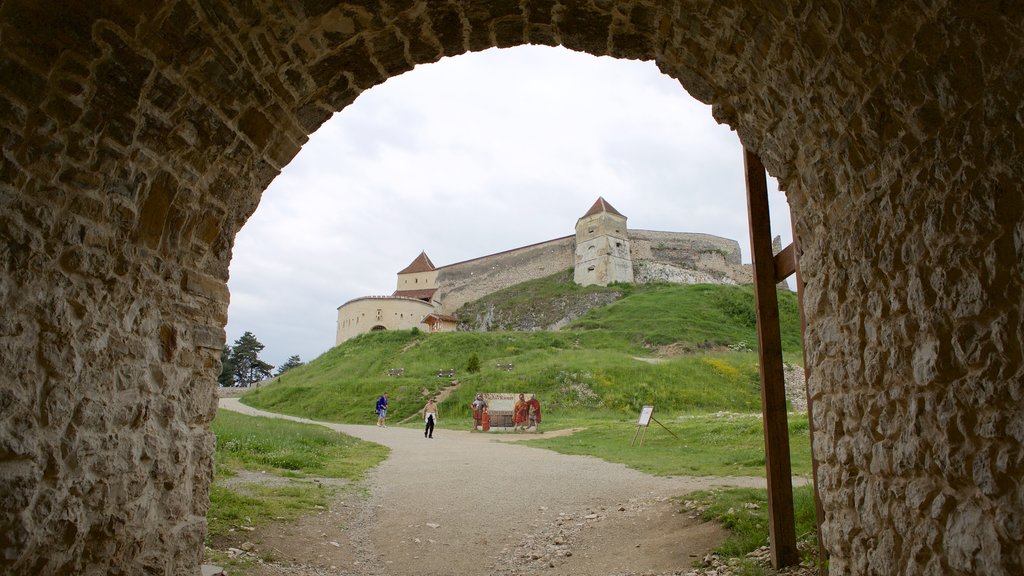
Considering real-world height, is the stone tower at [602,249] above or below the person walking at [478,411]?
above

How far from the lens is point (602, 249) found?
57844mm

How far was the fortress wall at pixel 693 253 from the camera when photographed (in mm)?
62125

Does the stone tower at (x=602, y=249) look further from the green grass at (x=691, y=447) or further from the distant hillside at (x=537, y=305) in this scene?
A: the green grass at (x=691, y=447)

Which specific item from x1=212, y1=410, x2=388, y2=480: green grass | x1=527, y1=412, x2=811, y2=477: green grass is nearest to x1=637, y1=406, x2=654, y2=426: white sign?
x1=527, y1=412, x2=811, y2=477: green grass

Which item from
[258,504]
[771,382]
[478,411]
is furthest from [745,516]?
[478,411]

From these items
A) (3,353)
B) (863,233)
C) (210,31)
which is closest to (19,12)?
(210,31)

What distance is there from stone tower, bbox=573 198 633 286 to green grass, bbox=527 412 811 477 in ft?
127

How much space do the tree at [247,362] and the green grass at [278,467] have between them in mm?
47110

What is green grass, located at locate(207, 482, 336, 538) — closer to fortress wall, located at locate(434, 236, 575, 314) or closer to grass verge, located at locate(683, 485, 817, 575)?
grass verge, located at locate(683, 485, 817, 575)

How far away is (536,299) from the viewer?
58.2 meters

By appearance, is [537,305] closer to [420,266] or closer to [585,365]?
[420,266]

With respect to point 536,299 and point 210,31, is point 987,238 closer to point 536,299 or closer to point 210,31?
point 210,31

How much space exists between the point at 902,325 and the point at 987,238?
61cm

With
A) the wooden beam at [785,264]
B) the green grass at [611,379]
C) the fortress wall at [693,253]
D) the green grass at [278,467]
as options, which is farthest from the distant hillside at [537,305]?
the wooden beam at [785,264]
